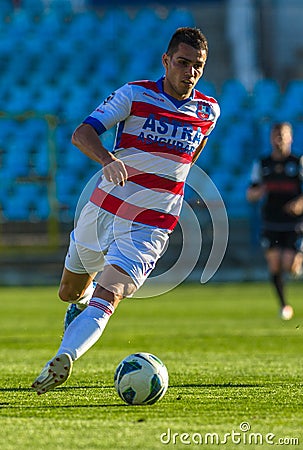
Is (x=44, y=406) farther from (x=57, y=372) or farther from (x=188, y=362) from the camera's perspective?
(x=188, y=362)

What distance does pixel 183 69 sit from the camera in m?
5.78

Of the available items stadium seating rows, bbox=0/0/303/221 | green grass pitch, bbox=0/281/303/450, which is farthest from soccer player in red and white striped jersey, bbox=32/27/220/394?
stadium seating rows, bbox=0/0/303/221

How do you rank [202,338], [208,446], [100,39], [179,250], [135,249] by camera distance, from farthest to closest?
[100,39] < [179,250] < [202,338] < [135,249] < [208,446]

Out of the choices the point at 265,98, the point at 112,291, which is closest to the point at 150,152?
the point at 112,291

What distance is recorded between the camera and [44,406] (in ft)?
17.0

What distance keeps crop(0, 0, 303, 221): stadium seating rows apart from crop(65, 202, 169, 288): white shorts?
1218cm

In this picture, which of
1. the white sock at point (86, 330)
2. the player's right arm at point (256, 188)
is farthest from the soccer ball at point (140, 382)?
the player's right arm at point (256, 188)

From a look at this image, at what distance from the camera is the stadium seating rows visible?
63.0ft

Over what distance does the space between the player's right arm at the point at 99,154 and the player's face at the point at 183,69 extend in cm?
67

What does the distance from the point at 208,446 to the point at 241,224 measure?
A: 14776mm

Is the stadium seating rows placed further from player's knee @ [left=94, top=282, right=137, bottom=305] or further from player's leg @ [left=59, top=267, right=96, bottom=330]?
player's knee @ [left=94, top=282, right=137, bottom=305]

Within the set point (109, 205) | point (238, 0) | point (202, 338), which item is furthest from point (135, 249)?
point (238, 0)

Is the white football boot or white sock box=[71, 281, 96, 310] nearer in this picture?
the white football boot

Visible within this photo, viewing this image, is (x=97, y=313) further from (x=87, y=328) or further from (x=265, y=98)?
(x=265, y=98)
